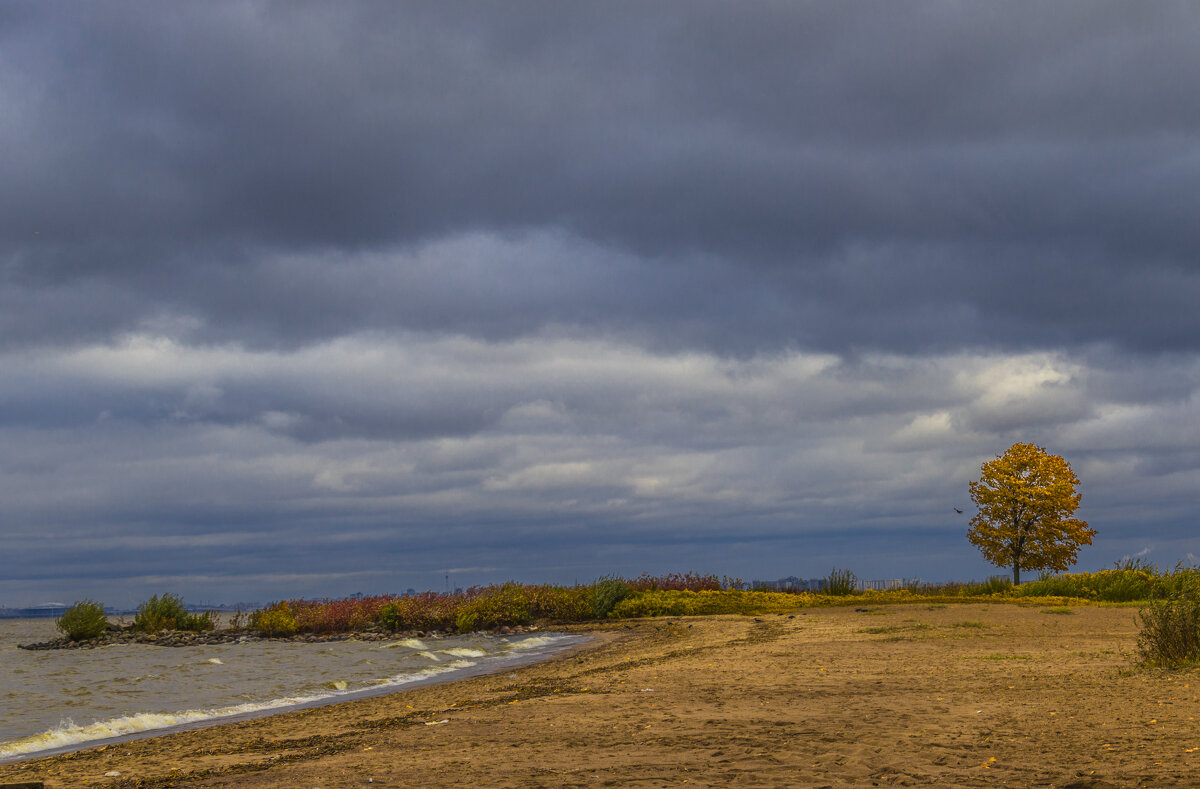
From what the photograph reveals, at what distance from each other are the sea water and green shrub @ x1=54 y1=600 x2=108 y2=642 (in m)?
2.42

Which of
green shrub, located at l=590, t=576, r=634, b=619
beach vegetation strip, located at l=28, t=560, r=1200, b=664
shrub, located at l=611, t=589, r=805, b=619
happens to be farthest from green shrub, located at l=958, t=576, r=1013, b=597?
green shrub, located at l=590, t=576, r=634, b=619

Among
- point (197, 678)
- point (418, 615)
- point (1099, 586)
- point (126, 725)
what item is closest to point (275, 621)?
point (418, 615)

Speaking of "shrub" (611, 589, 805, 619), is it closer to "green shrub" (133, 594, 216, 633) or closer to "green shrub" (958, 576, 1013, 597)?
"green shrub" (958, 576, 1013, 597)

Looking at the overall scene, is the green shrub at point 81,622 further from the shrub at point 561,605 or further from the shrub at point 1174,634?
the shrub at point 1174,634

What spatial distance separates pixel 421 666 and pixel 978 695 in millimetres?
15395

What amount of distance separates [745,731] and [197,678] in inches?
672

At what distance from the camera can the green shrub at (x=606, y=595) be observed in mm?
35531

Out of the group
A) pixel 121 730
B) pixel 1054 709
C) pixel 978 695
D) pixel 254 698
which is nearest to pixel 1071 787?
pixel 1054 709

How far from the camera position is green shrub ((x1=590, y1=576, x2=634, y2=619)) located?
35.5 m

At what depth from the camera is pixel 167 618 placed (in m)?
39.7

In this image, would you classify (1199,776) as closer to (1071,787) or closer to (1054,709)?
(1071,787)

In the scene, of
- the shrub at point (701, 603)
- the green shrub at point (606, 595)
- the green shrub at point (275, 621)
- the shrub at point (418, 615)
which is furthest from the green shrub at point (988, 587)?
the green shrub at point (275, 621)

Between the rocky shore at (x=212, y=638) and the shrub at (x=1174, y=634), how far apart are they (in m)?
24.3

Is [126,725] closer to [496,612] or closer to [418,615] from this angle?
[496,612]
